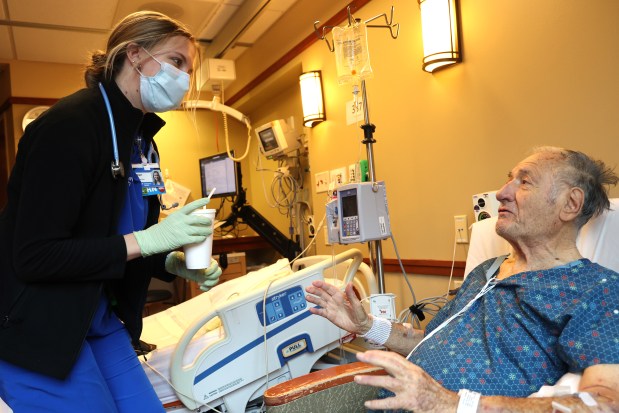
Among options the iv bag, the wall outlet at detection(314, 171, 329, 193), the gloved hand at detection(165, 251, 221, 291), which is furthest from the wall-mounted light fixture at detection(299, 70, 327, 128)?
the gloved hand at detection(165, 251, 221, 291)

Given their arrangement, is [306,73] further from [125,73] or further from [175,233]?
[175,233]

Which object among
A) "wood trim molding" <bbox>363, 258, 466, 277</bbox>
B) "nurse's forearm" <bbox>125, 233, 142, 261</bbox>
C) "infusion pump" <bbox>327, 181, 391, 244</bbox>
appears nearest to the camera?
"nurse's forearm" <bbox>125, 233, 142, 261</bbox>

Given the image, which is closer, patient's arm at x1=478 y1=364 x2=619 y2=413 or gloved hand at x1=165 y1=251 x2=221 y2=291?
patient's arm at x1=478 y1=364 x2=619 y2=413

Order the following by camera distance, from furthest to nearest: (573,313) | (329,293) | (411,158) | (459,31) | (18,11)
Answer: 1. (18,11)
2. (411,158)
3. (459,31)
4. (329,293)
5. (573,313)

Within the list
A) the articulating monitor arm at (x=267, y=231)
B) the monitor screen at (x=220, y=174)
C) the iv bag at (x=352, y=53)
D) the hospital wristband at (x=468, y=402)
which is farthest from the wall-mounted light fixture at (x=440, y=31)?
the monitor screen at (x=220, y=174)

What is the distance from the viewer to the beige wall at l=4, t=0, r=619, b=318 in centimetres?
183

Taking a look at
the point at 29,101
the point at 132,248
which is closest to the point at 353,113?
the point at 132,248

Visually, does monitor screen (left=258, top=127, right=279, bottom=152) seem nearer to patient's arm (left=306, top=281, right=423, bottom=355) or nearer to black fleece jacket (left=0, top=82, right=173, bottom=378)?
patient's arm (left=306, top=281, right=423, bottom=355)

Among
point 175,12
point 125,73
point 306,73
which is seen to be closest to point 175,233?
point 125,73

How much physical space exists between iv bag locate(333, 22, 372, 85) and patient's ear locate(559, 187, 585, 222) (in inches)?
47.3

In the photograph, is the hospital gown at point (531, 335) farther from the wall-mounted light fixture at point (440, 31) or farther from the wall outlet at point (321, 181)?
the wall outlet at point (321, 181)

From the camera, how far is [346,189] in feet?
7.08

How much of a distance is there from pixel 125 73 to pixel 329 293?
2.78 ft

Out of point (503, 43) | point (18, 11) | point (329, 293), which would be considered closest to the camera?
point (329, 293)
